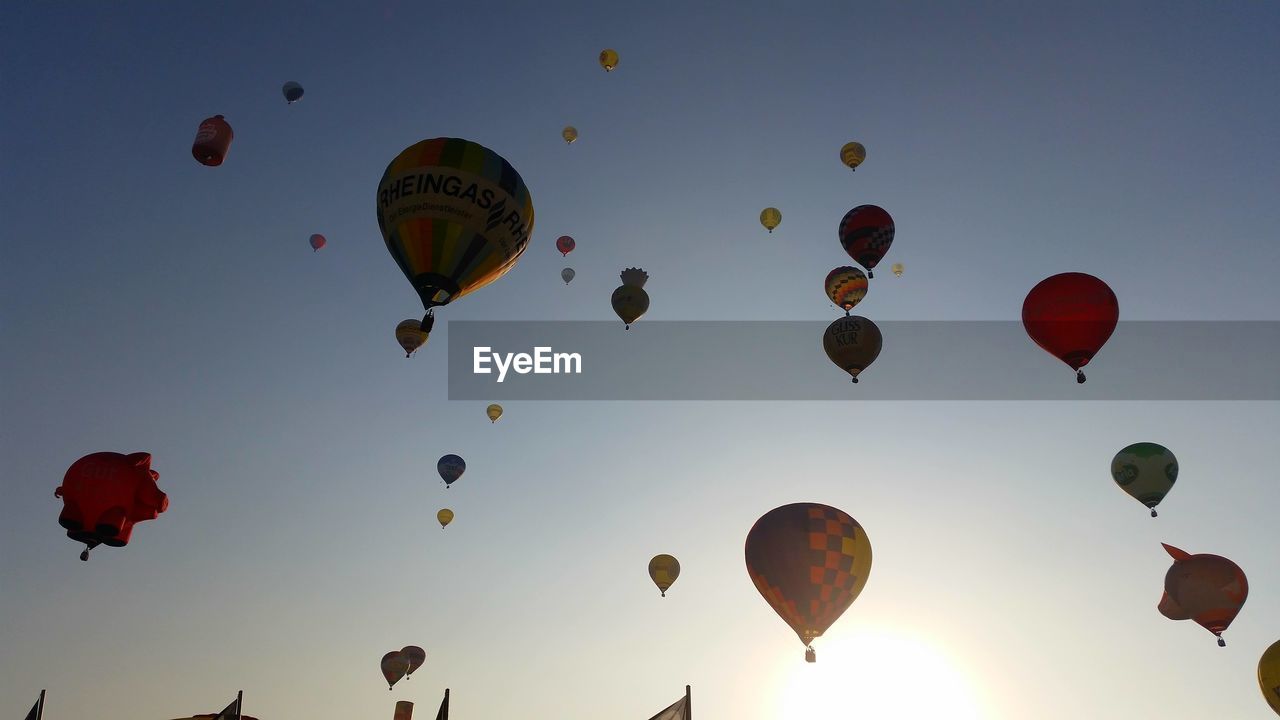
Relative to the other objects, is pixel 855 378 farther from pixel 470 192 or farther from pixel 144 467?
pixel 144 467

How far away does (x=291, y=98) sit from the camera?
79.0 feet

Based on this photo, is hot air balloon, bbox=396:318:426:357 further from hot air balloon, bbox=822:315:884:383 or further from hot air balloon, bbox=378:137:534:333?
hot air balloon, bbox=822:315:884:383

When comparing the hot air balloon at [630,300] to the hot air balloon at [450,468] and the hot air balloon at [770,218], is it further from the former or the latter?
the hot air balloon at [450,468]

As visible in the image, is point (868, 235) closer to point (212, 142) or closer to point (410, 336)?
point (410, 336)

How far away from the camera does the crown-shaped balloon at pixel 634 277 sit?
2875cm

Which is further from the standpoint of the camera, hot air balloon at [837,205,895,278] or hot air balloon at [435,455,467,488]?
hot air balloon at [435,455,467,488]

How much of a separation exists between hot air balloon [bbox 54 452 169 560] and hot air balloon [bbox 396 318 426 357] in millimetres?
11579

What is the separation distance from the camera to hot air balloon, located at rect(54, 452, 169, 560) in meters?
15.6

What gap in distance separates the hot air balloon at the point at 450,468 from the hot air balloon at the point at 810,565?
15.0 metres

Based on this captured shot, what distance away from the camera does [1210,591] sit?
Result: 824 inches

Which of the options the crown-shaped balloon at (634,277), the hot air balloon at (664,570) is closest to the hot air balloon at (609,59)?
the crown-shaped balloon at (634,277)

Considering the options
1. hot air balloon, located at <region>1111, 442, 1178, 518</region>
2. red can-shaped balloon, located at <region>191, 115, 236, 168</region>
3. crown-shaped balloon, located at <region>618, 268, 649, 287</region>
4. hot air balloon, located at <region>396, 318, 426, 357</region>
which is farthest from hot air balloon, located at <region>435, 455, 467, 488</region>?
hot air balloon, located at <region>1111, 442, 1178, 518</region>

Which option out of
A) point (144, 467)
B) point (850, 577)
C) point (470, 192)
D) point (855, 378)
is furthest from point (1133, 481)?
point (144, 467)

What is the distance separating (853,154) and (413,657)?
26.4m
